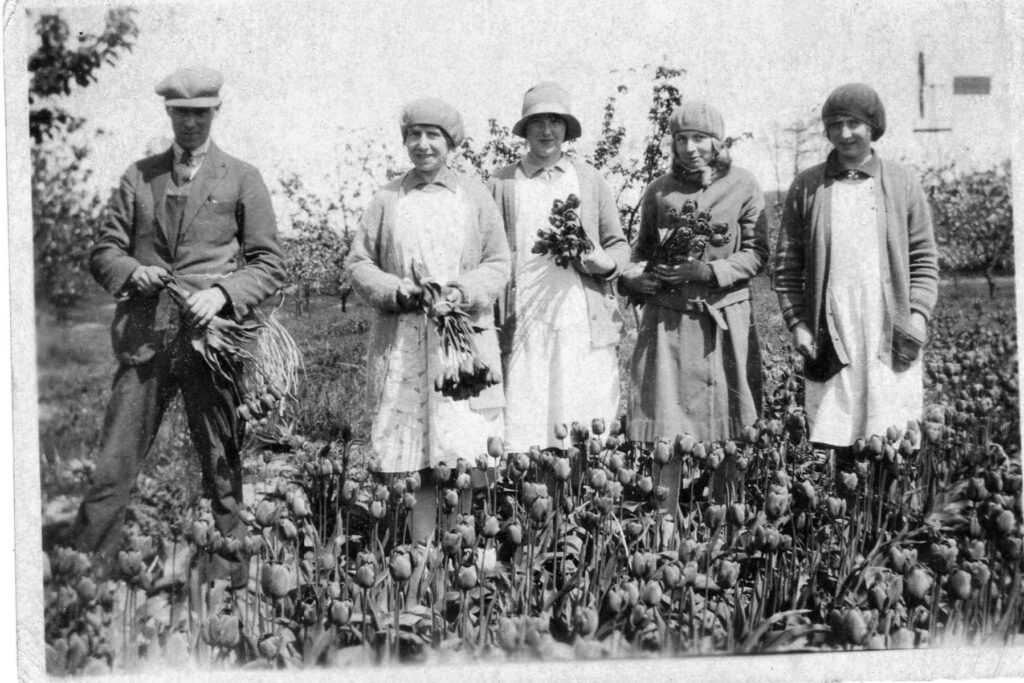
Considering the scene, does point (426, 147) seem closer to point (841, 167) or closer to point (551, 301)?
point (551, 301)

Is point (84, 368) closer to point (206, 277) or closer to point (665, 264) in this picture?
point (206, 277)

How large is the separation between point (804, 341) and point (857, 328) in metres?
0.24

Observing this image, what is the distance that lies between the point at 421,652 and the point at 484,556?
49 centimetres

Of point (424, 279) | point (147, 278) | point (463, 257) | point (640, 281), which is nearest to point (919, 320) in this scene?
point (640, 281)

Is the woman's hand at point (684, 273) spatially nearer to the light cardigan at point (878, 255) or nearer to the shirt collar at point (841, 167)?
the light cardigan at point (878, 255)

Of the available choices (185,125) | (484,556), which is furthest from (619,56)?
(484,556)

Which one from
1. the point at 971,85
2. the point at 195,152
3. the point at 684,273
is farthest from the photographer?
the point at 971,85

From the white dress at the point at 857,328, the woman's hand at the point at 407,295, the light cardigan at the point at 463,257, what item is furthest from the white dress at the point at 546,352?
the white dress at the point at 857,328

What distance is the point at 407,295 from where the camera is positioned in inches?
170

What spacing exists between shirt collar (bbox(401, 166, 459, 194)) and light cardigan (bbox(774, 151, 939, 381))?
56.3 inches

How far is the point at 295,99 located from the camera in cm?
458

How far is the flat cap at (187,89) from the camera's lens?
4.43 m

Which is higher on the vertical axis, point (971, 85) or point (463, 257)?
point (971, 85)

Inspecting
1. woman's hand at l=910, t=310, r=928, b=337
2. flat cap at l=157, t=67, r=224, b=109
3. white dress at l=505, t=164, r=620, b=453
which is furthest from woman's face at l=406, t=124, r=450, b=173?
woman's hand at l=910, t=310, r=928, b=337
